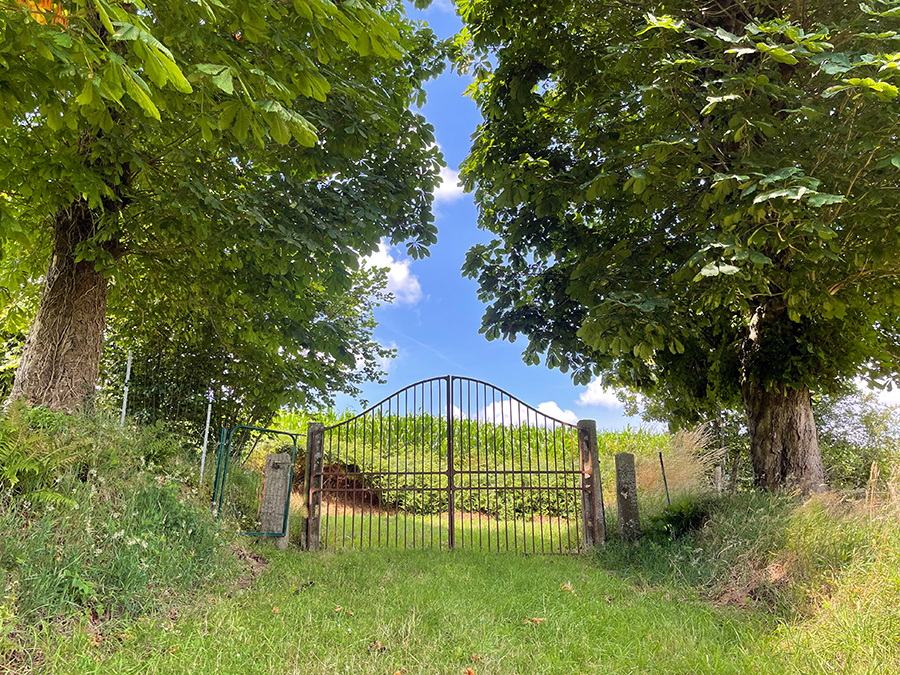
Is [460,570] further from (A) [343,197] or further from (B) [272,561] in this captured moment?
(A) [343,197]

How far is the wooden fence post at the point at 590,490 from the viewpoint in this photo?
827 centimetres

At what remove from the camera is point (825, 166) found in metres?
5.42

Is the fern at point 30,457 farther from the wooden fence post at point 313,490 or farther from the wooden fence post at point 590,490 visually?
the wooden fence post at point 590,490

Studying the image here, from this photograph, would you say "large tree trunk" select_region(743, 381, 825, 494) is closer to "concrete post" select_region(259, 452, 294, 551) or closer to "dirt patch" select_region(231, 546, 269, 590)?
"dirt patch" select_region(231, 546, 269, 590)

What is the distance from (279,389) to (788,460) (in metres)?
7.77

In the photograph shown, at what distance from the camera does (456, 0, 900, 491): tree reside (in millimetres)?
4863

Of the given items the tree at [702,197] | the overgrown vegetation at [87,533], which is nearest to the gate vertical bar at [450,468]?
the tree at [702,197]

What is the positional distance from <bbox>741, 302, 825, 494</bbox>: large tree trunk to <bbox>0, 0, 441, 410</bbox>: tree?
16.4 ft

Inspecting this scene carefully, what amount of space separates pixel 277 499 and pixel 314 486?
80 cm

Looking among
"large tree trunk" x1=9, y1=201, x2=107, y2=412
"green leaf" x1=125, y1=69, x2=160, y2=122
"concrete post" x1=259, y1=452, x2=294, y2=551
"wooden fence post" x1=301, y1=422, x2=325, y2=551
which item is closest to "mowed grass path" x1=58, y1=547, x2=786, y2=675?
"concrete post" x1=259, y1=452, x2=294, y2=551

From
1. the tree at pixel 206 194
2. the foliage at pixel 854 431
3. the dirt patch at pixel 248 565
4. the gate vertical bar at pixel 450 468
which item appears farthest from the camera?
the foliage at pixel 854 431

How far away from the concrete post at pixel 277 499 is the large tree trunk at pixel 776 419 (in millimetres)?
7166

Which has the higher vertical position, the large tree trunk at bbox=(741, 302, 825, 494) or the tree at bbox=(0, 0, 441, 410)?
the tree at bbox=(0, 0, 441, 410)

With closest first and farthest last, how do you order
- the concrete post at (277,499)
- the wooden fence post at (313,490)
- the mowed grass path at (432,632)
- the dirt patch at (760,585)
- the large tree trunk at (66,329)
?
the mowed grass path at (432,632)
the dirt patch at (760,585)
the large tree trunk at (66,329)
the concrete post at (277,499)
the wooden fence post at (313,490)
